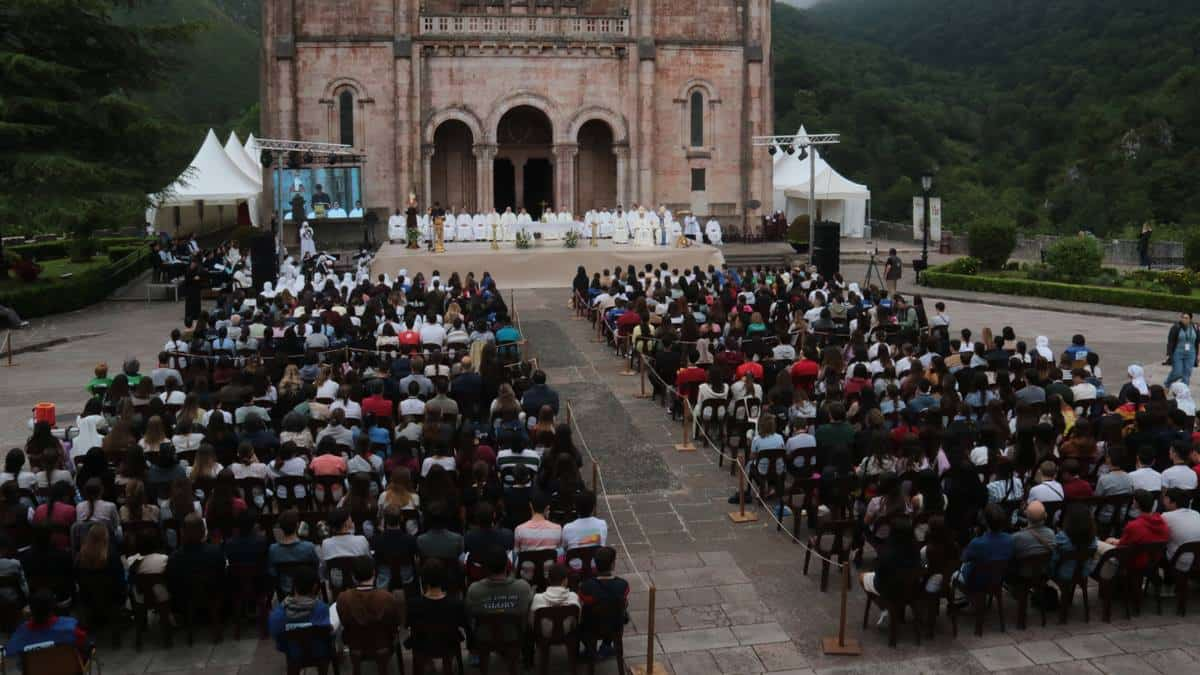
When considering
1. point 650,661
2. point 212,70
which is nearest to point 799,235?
point 650,661

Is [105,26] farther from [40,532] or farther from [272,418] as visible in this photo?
[40,532]

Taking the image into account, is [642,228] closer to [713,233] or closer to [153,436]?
[713,233]

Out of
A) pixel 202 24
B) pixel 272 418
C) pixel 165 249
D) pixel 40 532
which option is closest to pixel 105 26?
→ pixel 202 24

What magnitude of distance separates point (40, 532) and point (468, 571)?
371 cm

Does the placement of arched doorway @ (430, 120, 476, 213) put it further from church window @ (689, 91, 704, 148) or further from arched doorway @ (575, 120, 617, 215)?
church window @ (689, 91, 704, 148)

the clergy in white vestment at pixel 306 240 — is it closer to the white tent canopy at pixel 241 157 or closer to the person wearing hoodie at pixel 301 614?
the white tent canopy at pixel 241 157

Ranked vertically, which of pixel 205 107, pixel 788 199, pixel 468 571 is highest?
pixel 205 107

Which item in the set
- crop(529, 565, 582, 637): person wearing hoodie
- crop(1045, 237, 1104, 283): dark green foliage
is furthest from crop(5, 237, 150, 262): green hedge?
crop(529, 565, 582, 637): person wearing hoodie

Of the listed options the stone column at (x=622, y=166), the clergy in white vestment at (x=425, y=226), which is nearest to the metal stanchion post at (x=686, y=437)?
the clergy in white vestment at (x=425, y=226)

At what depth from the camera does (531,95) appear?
42.5 m

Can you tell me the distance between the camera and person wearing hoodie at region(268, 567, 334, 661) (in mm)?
8438

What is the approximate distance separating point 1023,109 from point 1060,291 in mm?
56148

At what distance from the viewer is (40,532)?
31.7ft

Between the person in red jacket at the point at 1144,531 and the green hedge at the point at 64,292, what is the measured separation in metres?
27.6
